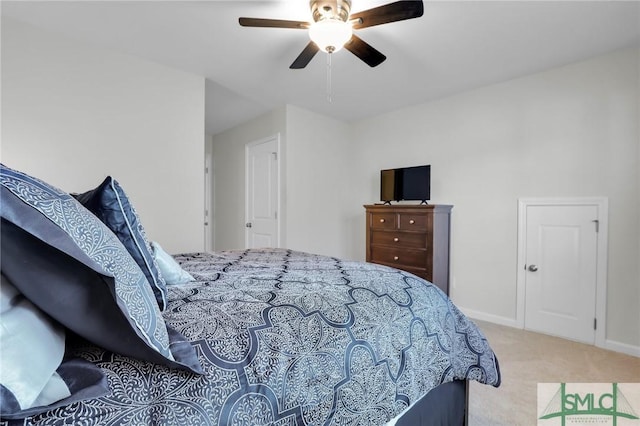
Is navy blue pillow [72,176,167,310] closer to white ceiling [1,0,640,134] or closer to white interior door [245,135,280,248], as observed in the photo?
white ceiling [1,0,640,134]

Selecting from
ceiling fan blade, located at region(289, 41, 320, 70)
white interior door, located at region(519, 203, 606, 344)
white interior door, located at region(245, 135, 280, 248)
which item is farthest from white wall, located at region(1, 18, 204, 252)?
white interior door, located at region(519, 203, 606, 344)

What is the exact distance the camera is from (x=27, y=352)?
0.52m

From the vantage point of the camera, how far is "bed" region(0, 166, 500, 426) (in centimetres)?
55

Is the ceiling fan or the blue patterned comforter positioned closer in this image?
the blue patterned comforter

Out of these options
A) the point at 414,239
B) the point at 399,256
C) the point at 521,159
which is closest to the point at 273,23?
the point at 414,239

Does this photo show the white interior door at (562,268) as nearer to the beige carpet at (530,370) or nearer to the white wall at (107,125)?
the beige carpet at (530,370)

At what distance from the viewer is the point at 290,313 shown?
36.6 inches

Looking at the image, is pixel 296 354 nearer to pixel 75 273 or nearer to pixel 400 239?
pixel 75 273

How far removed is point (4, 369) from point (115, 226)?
1.33ft

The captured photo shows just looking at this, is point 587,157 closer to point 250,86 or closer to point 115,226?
point 250,86

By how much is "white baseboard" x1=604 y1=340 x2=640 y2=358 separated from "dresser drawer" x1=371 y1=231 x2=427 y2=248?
5.34ft

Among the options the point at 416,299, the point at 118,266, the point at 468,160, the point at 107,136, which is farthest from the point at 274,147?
the point at 118,266

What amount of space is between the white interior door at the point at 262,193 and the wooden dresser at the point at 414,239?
50.6 inches

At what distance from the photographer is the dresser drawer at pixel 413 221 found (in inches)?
123
